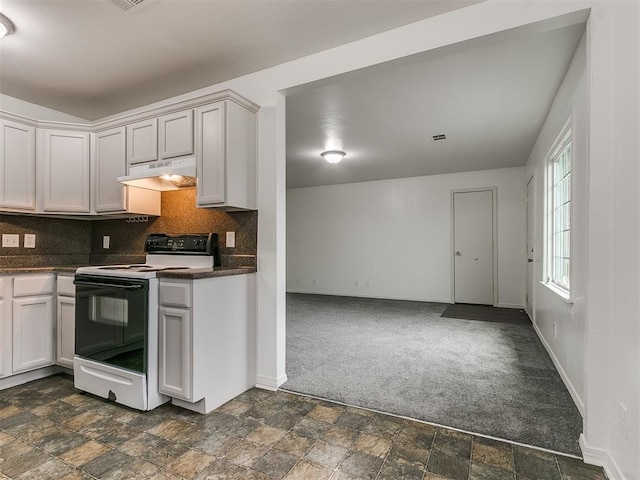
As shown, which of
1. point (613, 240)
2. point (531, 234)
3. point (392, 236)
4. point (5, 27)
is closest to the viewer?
point (613, 240)

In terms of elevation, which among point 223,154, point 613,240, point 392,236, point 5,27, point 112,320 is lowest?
point 112,320

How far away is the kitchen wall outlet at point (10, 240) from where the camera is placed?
302 centimetres

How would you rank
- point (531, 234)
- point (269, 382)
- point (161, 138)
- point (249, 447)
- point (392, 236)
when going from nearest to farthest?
point (249, 447), point (269, 382), point (161, 138), point (531, 234), point (392, 236)

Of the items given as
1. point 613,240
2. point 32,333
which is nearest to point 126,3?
point 32,333

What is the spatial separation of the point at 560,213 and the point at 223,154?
10.0ft

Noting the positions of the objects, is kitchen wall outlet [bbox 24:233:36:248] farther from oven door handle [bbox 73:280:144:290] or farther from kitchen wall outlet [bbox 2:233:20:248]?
oven door handle [bbox 73:280:144:290]

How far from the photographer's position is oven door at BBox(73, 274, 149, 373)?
2.21m

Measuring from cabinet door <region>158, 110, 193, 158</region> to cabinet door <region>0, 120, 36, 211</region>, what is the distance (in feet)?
4.04

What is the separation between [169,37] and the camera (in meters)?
2.25

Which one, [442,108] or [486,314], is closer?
[442,108]

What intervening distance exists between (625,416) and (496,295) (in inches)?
192

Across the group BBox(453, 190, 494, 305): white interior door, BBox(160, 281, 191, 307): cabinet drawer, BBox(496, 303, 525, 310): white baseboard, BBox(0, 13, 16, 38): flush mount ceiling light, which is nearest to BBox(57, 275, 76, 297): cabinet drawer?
BBox(160, 281, 191, 307): cabinet drawer

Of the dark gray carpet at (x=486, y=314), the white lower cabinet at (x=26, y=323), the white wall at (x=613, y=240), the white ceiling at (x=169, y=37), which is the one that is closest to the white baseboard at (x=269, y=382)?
the white lower cabinet at (x=26, y=323)

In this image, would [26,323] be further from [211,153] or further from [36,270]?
[211,153]
